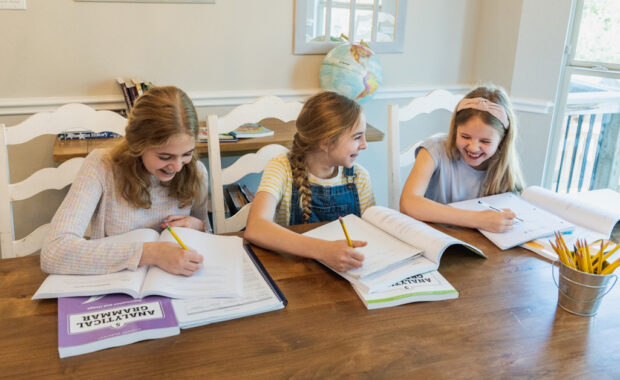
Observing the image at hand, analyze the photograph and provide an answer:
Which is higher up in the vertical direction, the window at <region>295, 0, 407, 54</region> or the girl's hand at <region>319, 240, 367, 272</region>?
the window at <region>295, 0, 407, 54</region>

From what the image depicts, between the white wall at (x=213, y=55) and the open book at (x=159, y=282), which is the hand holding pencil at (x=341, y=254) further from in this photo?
the white wall at (x=213, y=55)

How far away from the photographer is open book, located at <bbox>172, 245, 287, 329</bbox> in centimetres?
88

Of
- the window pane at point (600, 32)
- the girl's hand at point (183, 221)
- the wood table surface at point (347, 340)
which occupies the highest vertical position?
the window pane at point (600, 32)

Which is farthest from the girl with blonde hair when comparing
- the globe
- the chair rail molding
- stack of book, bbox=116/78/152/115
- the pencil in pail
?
the globe

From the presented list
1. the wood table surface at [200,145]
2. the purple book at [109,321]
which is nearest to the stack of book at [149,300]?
the purple book at [109,321]

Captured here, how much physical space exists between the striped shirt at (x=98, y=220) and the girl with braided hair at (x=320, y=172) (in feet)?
0.76

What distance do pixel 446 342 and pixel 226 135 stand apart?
1506 mm

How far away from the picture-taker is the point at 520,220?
1383 mm

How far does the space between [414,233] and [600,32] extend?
1908mm

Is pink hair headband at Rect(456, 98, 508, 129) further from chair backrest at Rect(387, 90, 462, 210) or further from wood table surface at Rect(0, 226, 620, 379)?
wood table surface at Rect(0, 226, 620, 379)

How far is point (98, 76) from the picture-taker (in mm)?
2322

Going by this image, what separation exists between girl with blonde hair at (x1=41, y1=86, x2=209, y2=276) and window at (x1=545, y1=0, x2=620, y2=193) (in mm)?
2027

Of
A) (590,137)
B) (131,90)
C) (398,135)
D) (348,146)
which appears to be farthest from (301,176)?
(590,137)

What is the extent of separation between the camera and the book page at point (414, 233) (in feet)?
3.70
